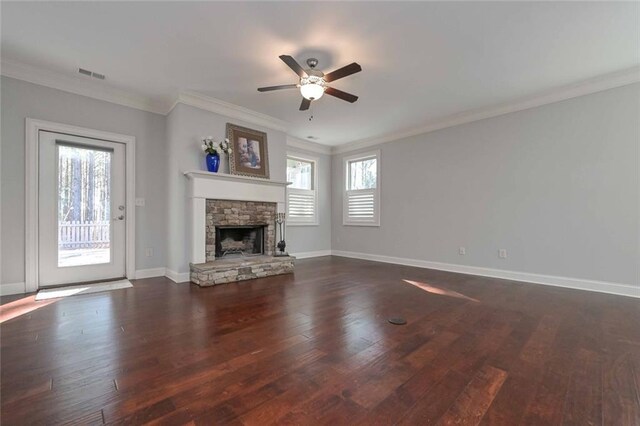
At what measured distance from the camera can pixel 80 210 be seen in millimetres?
3748

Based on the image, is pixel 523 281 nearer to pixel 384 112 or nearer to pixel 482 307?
pixel 482 307

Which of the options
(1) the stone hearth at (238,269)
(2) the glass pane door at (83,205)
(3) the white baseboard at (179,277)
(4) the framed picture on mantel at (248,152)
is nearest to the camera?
(2) the glass pane door at (83,205)

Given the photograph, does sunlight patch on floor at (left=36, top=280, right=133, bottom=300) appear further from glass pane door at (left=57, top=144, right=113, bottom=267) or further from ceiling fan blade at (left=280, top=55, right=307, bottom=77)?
ceiling fan blade at (left=280, top=55, right=307, bottom=77)

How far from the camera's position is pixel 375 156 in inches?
241

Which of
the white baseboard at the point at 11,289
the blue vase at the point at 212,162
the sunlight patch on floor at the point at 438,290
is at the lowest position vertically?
the sunlight patch on floor at the point at 438,290

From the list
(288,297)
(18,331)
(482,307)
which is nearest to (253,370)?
(288,297)

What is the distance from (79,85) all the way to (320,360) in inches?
181

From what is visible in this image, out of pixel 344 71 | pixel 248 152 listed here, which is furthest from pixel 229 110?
pixel 344 71

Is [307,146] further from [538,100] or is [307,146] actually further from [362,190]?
Answer: [538,100]

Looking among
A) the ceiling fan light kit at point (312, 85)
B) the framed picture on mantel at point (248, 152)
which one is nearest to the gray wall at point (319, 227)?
the framed picture on mantel at point (248, 152)

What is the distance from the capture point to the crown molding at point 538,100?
3395 mm

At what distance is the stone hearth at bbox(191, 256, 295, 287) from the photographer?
12.3 feet

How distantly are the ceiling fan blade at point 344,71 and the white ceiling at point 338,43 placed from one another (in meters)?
0.28

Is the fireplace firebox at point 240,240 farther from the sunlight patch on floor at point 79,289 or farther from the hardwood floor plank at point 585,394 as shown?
the hardwood floor plank at point 585,394
